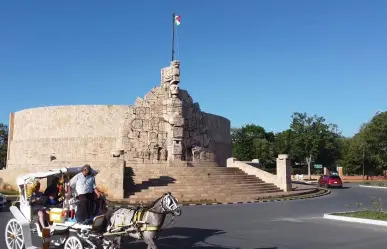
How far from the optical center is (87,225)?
24.8 ft

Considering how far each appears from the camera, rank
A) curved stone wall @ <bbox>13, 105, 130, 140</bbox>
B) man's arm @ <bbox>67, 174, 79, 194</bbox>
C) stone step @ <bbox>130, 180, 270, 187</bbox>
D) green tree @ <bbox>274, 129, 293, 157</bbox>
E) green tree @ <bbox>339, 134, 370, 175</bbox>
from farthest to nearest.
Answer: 1. green tree @ <bbox>274, 129, 293, 157</bbox>
2. green tree @ <bbox>339, 134, 370, 175</bbox>
3. curved stone wall @ <bbox>13, 105, 130, 140</bbox>
4. stone step @ <bbox>130, 180, 270, 187</bbox>
5. man's arm @ <bbox>67, 174, 79, 194</bbox>

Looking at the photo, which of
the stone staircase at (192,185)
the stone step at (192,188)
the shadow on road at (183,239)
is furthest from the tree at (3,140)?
the shadow on road at (183,239)

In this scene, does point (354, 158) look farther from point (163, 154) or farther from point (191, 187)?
point (191, 187)

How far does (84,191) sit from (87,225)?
70 centimetres

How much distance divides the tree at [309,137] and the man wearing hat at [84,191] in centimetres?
5123

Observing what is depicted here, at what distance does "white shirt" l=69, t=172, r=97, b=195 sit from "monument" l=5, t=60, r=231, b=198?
16644 mm

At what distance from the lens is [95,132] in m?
29.9

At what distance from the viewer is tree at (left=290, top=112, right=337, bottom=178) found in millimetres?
56844

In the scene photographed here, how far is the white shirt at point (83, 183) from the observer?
25.9ft

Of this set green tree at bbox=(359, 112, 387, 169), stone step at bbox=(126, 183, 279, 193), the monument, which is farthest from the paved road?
green tree at bbox=(359, 112, 387, 169)

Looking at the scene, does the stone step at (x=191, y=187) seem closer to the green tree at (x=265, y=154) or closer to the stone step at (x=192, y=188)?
the stone step at (x=192, y=188)

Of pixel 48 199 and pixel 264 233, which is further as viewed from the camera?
pixel 264 233

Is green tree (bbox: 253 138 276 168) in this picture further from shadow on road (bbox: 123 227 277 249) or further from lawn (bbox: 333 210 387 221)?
shadow on road (bbox: 123 227 277 249)

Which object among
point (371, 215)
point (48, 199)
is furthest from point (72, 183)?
point (371, 215)
